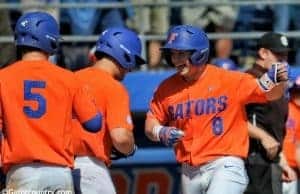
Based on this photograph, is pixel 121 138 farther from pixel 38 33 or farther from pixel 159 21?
pixel 159 21

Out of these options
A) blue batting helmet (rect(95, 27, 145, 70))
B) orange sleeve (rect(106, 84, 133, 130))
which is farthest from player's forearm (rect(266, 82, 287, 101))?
orange sleeve (rect(106, 84, 133, 130))

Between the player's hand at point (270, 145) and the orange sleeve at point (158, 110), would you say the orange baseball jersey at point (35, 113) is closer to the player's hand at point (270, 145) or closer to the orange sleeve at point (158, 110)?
the orange sleeve at point (158, 110)

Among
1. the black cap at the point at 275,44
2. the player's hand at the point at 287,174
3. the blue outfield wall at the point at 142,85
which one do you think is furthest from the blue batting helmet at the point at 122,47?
the blue outfield wall at the point at 142,85

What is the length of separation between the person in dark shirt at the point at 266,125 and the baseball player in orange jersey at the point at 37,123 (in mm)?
2260

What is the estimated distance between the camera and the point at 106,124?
6555mm

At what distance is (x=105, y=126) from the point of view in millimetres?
6582

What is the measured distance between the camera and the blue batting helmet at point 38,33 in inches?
245

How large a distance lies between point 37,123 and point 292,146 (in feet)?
11.3

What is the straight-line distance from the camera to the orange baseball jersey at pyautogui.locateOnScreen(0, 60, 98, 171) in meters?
6.03

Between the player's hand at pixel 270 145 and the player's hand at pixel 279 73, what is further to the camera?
the player's hand at pixel 270 145

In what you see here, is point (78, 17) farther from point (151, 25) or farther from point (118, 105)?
point (118, 105)

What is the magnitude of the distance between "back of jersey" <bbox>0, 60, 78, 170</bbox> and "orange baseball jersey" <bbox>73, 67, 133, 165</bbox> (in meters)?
0.46

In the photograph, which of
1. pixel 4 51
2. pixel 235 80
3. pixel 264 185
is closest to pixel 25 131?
pixel 235 80

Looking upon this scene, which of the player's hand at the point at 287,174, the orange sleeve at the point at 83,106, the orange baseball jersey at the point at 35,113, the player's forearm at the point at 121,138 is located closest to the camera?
the orange baseball jersey at the point at 35,113
